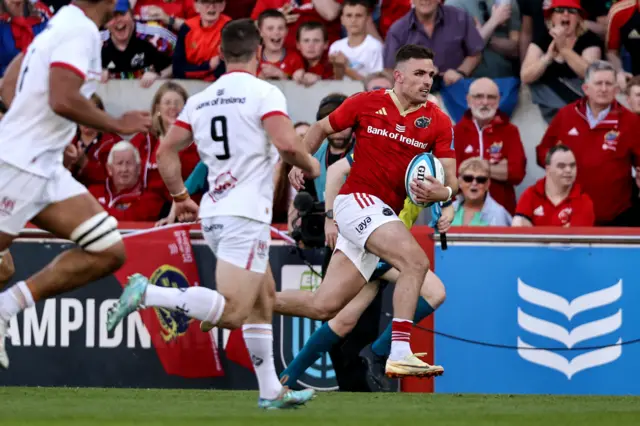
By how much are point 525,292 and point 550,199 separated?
3.31ft

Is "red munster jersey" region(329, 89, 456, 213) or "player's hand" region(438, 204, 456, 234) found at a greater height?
"red munster jersey" region(329, 89, 456, 213)

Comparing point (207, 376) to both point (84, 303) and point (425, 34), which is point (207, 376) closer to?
point (84, 303)

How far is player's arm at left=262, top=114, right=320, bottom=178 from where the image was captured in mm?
7855

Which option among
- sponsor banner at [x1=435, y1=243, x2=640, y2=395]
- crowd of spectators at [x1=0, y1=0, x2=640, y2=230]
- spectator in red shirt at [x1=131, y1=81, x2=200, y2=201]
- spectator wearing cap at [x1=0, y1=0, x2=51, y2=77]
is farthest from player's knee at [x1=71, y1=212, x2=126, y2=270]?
spectator wearing cap at [x1=0, y1=0, x2=51, y2=77]

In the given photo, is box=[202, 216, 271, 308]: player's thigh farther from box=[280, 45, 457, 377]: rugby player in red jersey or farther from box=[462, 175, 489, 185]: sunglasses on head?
box=[462, 175, 489, 185]: sunglasses on head

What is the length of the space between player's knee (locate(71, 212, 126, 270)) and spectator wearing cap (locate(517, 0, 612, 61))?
6291 mm

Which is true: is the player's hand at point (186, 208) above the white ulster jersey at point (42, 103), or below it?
below

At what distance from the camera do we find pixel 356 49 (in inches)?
538

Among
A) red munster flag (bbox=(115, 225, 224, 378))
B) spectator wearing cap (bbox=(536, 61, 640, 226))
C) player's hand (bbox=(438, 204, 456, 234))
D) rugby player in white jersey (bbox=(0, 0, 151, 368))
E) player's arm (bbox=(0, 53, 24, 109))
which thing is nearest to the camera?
rugby player in white jersey (bbox=(0, 0, 151, 368))

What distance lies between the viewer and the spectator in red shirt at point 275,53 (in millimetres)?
13511

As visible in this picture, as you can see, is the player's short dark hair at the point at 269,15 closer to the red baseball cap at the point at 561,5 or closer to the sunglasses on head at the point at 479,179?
the red baseball cap at the point at 561,5

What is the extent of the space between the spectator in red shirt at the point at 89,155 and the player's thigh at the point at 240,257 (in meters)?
5.07

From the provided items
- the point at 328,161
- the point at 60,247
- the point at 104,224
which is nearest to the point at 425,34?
the point at 328,161

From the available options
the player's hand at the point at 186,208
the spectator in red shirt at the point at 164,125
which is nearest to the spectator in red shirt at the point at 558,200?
the spectator in red shirt at the point at 164,125
